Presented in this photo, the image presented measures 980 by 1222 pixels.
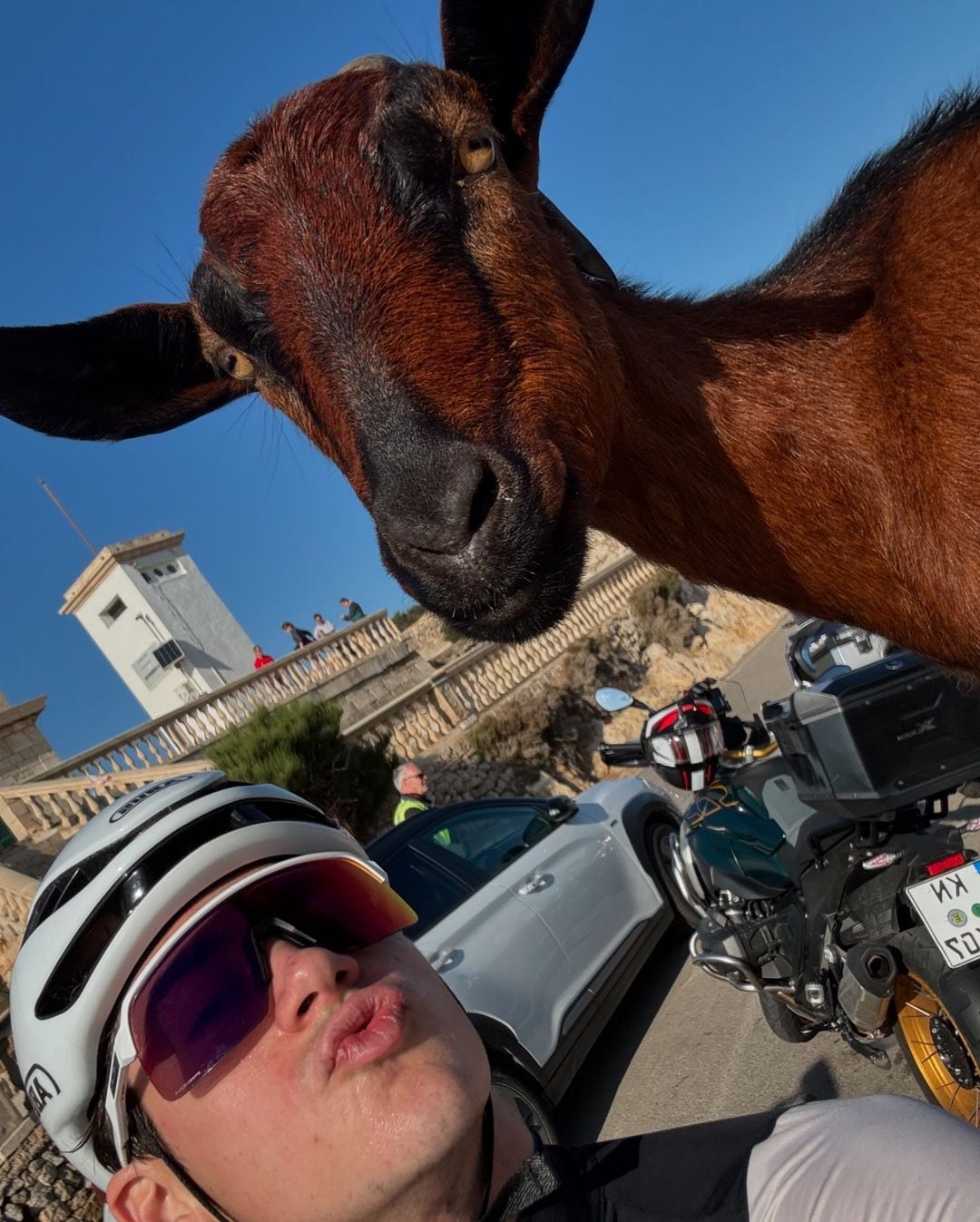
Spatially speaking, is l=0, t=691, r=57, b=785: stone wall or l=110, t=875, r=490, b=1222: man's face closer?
l=110, t=875, r=490, b=1222: man's face

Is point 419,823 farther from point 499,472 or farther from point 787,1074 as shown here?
point 499,472

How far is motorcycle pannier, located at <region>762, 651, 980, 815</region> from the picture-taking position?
2926 millimetres

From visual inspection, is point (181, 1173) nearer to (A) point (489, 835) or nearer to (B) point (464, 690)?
(A) point (489, 835)

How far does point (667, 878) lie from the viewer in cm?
598

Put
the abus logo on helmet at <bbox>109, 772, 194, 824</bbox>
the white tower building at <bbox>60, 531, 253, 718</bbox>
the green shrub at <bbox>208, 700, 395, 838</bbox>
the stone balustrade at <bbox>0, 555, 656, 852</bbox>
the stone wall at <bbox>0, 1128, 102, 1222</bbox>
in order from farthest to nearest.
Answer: the white tower building at <bbox>60, 531, 253, 718</bbox> < the stone balustrade at <bbox>0, 555, 656, 852</bbox> < the green shrub at <bbox>208, 700, 395, 838</bbox> < the stone wall at <bbox>0, 1128, 102, 1222</bbox> < the abus logo on helmet at <bbox>109, 772, 194, 824</bbox>

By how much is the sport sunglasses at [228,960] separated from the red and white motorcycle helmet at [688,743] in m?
2.57

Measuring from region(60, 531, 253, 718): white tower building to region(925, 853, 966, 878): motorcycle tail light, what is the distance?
97.9 feet

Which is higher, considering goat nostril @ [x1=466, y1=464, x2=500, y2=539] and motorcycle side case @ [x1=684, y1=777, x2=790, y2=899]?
goat nostril @ [x1=466, y1=464, x2=500, y2=539]

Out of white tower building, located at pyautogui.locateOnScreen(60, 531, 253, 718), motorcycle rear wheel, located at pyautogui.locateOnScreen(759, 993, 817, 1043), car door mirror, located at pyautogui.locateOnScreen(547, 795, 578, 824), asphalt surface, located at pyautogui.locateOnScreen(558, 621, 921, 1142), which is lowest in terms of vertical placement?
asphalt surface, located at pyautogui.locateOnScreen(558, 621, 921, 1142)

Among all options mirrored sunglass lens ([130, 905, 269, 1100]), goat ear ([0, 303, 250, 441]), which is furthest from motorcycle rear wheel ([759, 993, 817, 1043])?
goat ear ([0, 303, 250, 441])

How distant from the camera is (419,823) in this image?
208 inches

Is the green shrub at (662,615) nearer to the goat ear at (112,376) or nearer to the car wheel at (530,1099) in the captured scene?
the car wheel at (530,1099)

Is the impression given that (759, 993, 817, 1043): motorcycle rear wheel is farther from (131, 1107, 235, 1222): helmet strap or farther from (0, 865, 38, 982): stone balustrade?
(0, 865, 38, 982): stone balustrade

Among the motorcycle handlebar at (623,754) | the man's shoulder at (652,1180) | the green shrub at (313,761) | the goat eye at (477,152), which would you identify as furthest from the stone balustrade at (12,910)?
the goat eye at (477,152)
